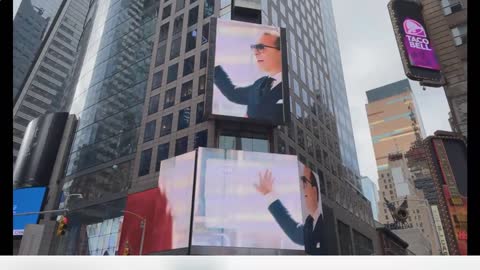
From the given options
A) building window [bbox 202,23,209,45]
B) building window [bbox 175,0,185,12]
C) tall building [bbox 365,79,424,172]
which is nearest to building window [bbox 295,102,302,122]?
building window [bbox 202,23,209,45]

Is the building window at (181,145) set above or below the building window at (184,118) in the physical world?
below

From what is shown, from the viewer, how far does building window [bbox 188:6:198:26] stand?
38922 mm

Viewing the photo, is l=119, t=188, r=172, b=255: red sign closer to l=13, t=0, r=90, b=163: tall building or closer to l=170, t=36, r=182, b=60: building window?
l=170, t=36, r=182, b=60: building window

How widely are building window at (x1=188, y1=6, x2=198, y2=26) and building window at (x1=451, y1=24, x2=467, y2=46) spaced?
25.2 metres

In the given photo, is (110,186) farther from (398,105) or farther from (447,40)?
(398,105)

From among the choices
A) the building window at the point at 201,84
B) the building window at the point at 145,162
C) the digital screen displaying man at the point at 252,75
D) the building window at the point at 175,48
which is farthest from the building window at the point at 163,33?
the building window at the point at 145,162

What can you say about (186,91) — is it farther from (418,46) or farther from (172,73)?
(418,46)

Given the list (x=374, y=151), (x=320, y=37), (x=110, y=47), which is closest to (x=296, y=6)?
(x=320, y=37)

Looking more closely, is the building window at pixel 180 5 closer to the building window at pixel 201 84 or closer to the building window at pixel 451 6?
the building window at pixel 201 84

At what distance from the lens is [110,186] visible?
125ft

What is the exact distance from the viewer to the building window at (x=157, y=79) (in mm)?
38106

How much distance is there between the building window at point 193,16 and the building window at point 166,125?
35.5 ft

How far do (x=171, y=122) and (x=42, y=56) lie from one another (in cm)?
8095

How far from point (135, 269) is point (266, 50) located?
29.8 meters
